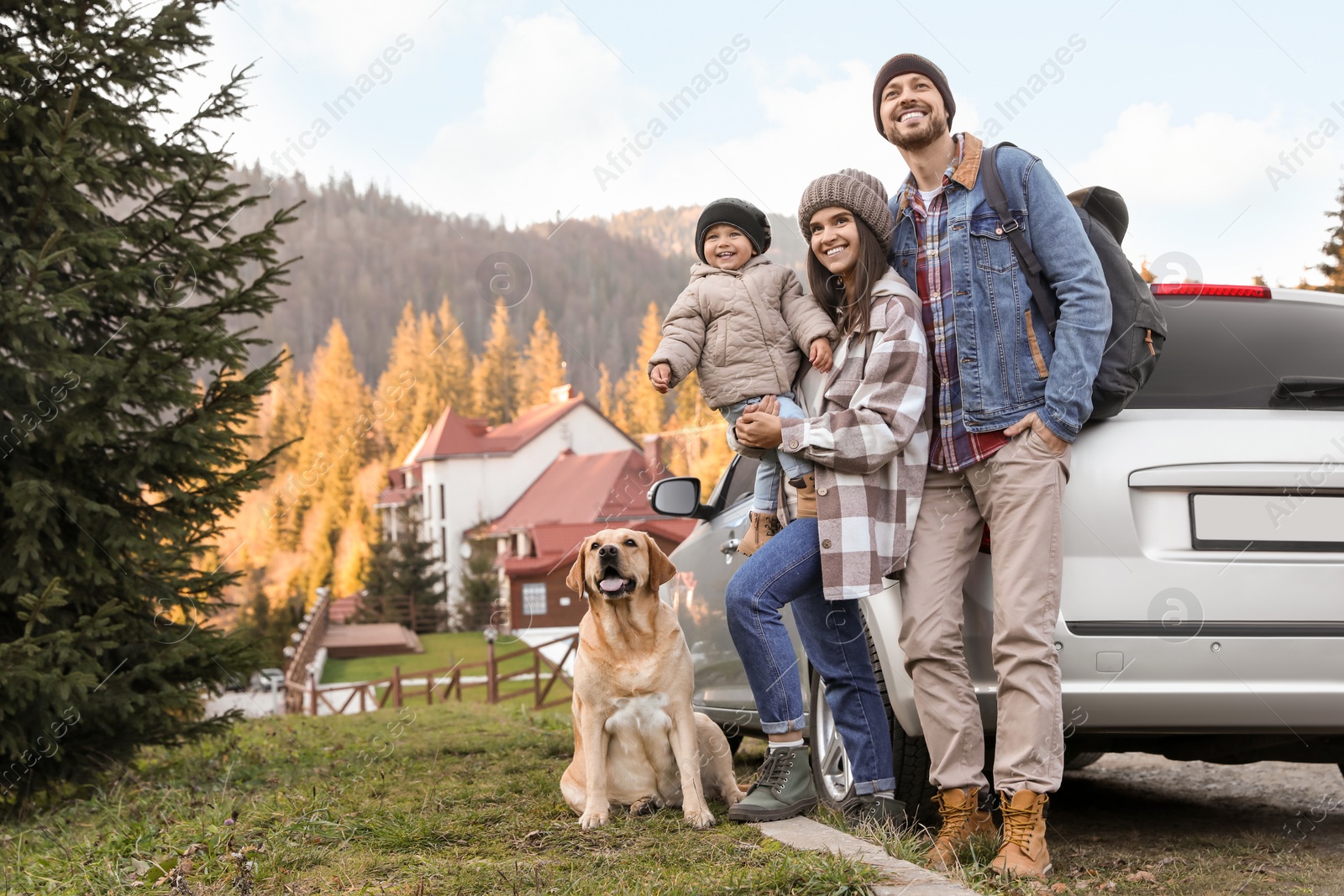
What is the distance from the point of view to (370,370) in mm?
123750

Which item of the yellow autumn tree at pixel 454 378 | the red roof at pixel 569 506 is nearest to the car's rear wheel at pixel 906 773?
the red roof at pixel 569 506

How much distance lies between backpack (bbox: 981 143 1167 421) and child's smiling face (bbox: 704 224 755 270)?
877mm

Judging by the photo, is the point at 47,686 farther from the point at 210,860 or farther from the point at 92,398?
the point at 210,860

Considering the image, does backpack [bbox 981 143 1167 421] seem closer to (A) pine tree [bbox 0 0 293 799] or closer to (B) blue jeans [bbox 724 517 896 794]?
(B) blue jeans [bbox 724 517 896 794]

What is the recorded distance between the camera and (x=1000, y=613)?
311cm

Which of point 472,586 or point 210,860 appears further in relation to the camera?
point 472,586

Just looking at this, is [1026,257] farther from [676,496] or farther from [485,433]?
[485,433]

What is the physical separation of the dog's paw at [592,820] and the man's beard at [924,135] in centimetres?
245

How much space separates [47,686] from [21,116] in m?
Result: 2.93

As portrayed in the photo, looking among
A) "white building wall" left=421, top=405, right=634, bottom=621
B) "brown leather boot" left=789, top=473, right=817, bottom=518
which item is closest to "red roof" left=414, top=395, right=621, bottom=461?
"white building wall" left=421, top=405, right=634, bottom=621

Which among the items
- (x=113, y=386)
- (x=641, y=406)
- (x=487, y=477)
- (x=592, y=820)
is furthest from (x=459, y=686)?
(x=641, y=406)

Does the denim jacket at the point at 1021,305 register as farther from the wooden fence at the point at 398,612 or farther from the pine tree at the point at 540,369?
the pine tree at the point at 540,369

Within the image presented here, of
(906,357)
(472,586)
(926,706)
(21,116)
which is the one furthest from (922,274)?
(472,586)

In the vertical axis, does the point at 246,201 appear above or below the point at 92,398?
above
